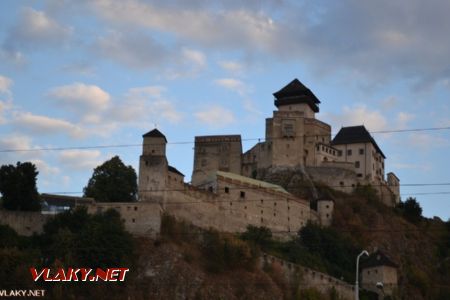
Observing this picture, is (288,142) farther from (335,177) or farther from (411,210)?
(411,210)

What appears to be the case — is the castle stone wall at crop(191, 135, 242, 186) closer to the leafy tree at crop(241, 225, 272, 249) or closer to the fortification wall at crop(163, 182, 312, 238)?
the fortification wall at crop(163, 182, 312, 238)

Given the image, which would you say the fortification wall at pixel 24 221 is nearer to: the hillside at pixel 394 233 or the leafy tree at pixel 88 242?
the leafy tree at pixel 88 242

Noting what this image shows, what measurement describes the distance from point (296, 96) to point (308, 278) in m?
33.8

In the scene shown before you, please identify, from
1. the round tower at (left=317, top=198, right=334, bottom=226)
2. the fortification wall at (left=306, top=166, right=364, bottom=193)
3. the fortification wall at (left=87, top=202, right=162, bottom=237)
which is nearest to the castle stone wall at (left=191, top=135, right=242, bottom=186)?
the fortification wall at (left=306, top=166, right=364, bottom=193)

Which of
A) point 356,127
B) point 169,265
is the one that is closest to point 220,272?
point 169,265

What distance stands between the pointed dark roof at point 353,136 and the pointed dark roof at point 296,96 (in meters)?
4.63

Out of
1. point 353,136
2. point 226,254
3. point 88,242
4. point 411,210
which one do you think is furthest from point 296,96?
point 88,242

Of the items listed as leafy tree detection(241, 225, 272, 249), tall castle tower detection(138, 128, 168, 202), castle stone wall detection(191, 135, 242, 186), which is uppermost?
castle stone wall detection(191, 135, 242, 186)

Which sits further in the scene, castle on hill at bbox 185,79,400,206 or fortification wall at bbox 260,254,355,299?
castle on hill at bbox 185,79,400,206

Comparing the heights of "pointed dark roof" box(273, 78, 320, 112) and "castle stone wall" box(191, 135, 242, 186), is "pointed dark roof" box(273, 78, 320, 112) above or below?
above

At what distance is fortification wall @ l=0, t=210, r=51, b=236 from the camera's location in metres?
74.2

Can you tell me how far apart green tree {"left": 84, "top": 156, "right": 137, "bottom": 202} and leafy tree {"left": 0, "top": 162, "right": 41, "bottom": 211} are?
690cm

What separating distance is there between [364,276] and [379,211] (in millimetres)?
14959

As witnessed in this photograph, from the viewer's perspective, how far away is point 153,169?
78.4 meters
